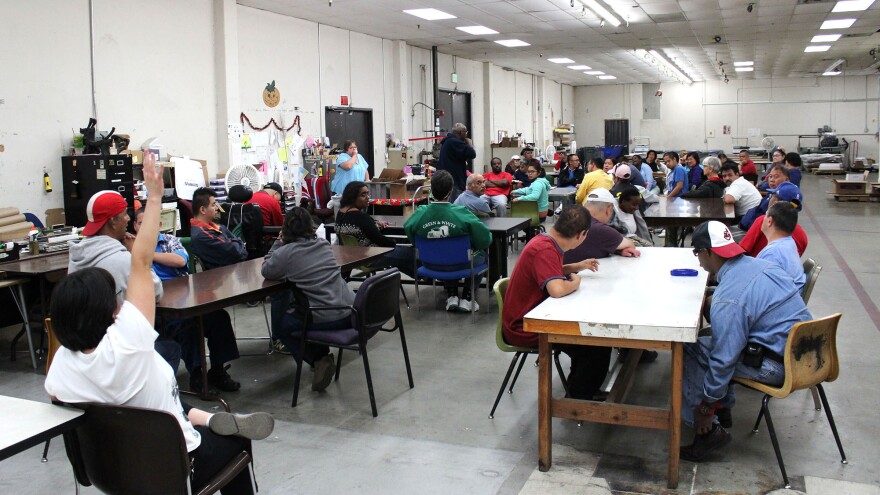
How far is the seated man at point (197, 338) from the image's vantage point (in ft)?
14.2

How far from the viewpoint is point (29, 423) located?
2.01 meters

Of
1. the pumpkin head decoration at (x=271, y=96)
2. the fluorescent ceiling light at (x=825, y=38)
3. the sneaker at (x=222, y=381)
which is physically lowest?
the sneaker at (x=222, y=381)

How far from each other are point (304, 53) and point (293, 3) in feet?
4.02

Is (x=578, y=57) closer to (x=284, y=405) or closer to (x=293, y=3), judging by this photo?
(x=293, y=3)

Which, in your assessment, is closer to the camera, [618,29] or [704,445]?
[704,445]

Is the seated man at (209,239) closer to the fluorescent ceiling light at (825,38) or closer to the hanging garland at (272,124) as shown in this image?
the hanging garland at (272,124)

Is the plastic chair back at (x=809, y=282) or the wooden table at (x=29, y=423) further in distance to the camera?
the plastic chair back at (x=809, y=282)

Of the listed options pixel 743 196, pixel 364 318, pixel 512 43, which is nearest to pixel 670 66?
pixel 512 43

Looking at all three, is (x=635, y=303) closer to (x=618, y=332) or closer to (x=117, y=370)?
(x=618, y=332)

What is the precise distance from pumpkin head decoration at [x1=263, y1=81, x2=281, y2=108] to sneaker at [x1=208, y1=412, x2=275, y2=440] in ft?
26.8

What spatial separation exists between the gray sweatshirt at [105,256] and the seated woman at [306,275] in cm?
75

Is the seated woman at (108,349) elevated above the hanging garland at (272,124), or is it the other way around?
the hanging garland at (272,124)

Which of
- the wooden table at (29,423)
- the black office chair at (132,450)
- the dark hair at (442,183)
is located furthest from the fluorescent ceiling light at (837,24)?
the wooden table at (29,423)

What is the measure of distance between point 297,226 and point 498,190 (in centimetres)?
548
